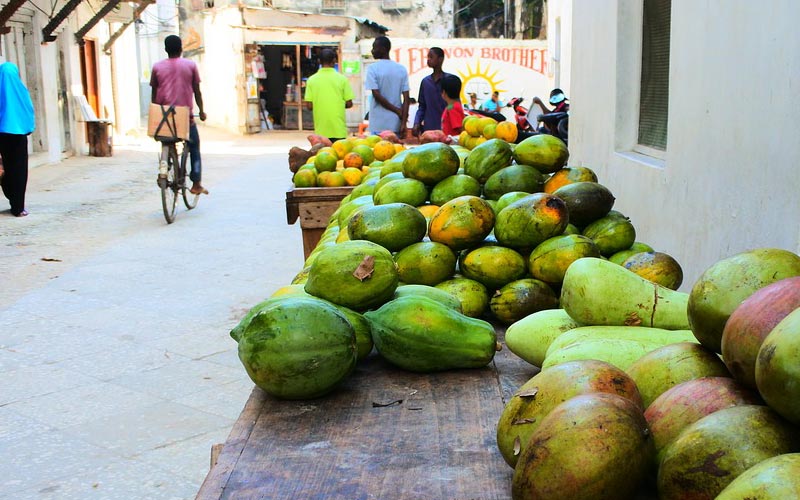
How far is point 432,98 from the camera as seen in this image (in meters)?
9.11

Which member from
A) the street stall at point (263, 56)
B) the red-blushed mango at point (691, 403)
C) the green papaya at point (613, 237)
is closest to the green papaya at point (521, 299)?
the green papaya at point (613, 237)

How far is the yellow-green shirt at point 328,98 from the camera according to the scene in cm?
956

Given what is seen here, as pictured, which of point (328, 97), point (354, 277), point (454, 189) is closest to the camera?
point (354, 277)

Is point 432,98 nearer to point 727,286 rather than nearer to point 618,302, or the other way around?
point 618,302

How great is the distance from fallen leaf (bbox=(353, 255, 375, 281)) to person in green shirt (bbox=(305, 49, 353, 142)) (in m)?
7.59

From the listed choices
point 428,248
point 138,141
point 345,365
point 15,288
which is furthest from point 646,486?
point 138,141

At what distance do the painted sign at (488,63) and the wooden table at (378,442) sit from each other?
22.1 meters

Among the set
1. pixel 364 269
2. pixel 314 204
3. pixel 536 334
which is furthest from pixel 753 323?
pixel 314 204

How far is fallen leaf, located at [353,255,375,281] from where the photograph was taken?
2076 millimetres

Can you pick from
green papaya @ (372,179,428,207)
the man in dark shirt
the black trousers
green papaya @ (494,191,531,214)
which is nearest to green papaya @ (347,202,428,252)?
green papaya @ (494,191,531,214)

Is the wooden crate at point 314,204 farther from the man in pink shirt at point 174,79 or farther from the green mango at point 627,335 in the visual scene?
the man in pink shirt at point 174,79

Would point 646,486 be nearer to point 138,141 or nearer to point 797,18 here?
point 797,18

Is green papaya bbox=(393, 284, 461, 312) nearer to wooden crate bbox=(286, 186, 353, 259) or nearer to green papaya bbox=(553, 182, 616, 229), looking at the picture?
green papaya bbox=(553, 182, 616, 229)

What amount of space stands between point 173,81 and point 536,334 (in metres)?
8.55
